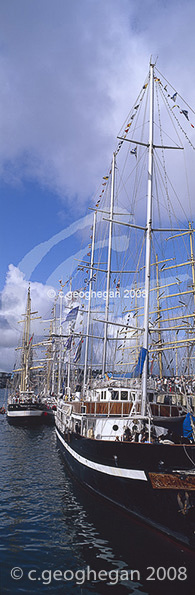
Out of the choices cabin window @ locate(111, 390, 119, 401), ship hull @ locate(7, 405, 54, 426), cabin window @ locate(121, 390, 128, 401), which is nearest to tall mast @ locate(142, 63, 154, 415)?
cabin window @ locate(121, 390, 128, 401)

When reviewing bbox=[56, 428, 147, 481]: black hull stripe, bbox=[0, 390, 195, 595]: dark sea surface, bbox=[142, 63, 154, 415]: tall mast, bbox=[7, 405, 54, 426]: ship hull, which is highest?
bbox=[142, 63, 154, 415]: tall mast

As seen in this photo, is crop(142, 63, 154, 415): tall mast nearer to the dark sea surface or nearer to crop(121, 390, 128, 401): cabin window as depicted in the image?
crop(121, 390, 128, 401): cabin window

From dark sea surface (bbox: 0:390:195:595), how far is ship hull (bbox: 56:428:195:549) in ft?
2.23

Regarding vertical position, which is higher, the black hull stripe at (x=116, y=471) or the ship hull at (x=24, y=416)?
the black hull stripe at (x=116, y=471)

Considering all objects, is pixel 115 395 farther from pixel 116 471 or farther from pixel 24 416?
pixel 24 416

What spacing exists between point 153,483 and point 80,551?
349 centimetres

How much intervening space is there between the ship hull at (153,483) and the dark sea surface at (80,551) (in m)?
0.68

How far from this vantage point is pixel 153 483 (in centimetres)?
1359

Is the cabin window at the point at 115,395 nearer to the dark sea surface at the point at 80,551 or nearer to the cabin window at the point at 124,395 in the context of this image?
the cabin window at the point at 124,395

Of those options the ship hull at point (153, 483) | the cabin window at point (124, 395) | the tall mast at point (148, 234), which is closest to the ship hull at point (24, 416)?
the cabin window at point (124, 395)

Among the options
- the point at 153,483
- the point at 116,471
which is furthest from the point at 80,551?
the point at 153,483

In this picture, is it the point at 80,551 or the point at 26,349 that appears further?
the point at 26,349

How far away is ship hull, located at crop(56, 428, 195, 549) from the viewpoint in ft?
42.1

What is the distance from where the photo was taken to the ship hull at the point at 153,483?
12.8 metres
